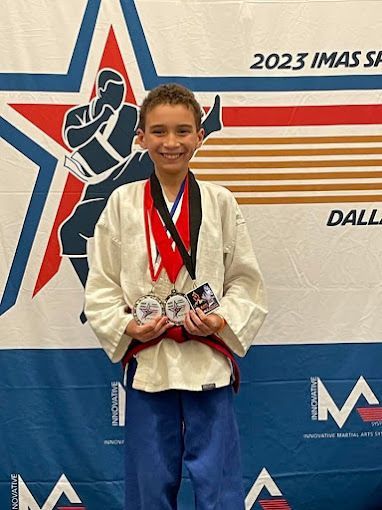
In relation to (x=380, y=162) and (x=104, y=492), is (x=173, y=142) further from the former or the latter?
(x=104, y=492)

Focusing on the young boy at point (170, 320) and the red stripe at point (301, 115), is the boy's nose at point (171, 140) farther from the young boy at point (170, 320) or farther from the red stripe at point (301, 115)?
the red stripe at point (301, 115)

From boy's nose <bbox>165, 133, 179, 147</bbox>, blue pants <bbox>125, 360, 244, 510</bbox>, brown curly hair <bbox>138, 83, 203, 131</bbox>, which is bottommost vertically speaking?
blue pants <bbox>125, 360, 244, 510</bbox>

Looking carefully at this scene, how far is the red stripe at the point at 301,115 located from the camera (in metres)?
2.53

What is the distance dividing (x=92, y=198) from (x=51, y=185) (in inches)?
5.5

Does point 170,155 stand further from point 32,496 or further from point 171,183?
point 32,496

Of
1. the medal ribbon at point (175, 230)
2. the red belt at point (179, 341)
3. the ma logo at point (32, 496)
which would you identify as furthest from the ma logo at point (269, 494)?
the medal ribbon at point (175, 230)

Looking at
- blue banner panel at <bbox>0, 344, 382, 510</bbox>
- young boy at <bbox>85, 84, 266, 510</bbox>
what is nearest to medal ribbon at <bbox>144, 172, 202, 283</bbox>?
young boy at <bbox>85, 84, 266, 510</bbox>

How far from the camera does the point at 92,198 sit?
100 inches

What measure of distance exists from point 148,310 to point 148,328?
5 centimetres

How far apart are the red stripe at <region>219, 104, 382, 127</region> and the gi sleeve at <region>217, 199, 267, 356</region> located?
20.8 inches

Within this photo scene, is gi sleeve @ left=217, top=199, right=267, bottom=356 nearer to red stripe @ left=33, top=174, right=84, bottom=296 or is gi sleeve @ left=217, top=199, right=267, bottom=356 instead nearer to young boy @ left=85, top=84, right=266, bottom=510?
young boy @ left=85, top=84, right=266, bottom=510

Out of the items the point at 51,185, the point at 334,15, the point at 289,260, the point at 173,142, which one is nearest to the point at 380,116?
the point at 334,15

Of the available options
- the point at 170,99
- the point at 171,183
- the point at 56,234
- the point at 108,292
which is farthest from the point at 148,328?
the point at 56,234

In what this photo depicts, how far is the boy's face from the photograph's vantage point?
198cm
